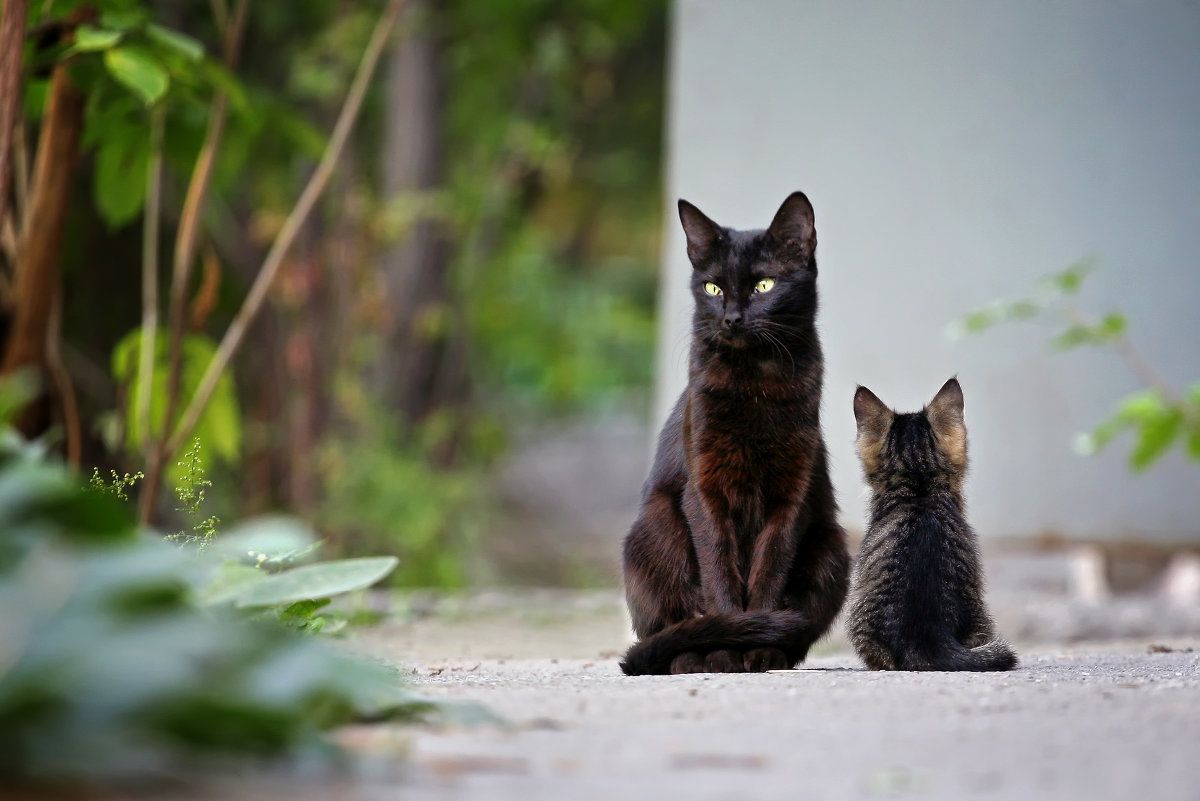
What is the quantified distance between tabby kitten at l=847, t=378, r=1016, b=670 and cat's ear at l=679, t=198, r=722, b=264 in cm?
56

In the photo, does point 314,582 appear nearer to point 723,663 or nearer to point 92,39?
point 723,663

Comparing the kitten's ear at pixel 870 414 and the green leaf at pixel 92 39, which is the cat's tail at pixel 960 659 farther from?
the green leaf at pixel 92 39

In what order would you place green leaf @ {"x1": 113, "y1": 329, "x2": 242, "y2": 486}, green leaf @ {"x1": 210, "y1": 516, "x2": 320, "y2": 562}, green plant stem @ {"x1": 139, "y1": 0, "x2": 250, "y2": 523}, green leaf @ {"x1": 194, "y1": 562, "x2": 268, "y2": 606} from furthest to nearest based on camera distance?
green leaf @ {"x1": 113, "y1": 329, "x2": 242, "y2": 486} < green plant stem @ {"x1": 139, "y1": 0, "x2": 250, "y2": 523} < green leaf @ {"x1": 210, "y1": 516, "x2": 320, "y2": 562} < green leaf @ {"x1": 194, "y1": 562, "x2": 268, "y2": 606}

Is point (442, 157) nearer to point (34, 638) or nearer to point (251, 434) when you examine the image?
point (251, 434)

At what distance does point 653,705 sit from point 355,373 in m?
5.96

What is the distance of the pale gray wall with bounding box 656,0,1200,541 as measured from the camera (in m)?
5.28

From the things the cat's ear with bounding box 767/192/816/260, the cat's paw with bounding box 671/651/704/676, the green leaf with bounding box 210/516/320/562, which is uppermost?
the cat's ear with bounding box 767/192/816/260

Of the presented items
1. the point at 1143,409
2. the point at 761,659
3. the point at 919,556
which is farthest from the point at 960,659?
the point at 1143,409

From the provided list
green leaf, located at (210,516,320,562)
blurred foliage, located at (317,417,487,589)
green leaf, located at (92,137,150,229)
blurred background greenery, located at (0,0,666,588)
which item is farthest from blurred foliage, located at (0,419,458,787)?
blurred foliage, located at (317,417,487,589)

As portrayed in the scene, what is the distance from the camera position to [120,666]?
1333 mm

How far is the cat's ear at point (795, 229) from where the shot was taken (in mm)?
2916

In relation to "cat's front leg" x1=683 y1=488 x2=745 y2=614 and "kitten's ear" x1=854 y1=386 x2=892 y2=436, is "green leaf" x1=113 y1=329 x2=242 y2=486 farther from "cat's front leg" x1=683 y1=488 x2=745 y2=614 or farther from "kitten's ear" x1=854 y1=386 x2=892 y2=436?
"kitten's ear" x1=854 y1=386 x2=892 y2=436

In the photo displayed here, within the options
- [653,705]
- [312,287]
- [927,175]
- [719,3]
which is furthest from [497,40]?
[653,705]

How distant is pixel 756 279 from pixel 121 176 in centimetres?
201
